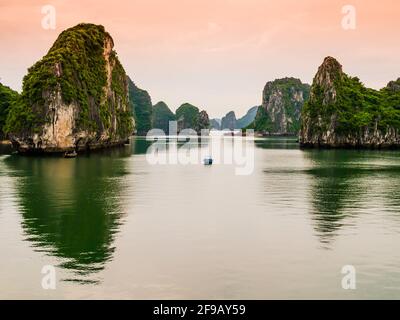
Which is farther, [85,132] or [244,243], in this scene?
[85,132]

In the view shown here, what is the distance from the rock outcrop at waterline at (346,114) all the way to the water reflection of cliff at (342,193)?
8406 cm

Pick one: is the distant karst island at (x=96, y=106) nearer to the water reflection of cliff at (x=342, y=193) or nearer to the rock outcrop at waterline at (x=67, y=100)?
the rock outcrop at waterline at (x=67, y=100)

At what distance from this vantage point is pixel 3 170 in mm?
75250

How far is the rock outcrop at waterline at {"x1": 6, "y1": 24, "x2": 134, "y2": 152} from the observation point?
110 meters

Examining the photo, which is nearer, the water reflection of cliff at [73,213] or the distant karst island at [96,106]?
the water reflection of cliff at [73,213]

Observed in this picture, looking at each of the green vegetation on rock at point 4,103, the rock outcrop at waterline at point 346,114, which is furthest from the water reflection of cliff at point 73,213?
the rock outcrop at waterline at point 346,114

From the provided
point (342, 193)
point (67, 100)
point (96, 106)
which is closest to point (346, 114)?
point (96, 106)

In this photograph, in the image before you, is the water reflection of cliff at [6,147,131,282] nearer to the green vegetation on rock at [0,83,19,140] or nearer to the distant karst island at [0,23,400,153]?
the distant karst island at [0,23,400,153]

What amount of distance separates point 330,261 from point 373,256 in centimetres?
283

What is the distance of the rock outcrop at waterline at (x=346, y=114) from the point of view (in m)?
166

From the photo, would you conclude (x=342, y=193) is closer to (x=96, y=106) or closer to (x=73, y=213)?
(x=73, y=213)
